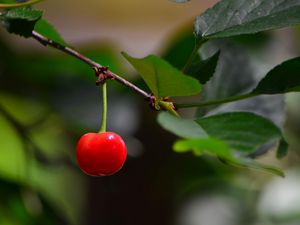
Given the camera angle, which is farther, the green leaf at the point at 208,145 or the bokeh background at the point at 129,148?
the bokeh background at the point at 129,148

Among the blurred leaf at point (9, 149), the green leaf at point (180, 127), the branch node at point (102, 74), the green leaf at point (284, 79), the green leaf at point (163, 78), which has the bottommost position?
the green leaf at point (180, 127)

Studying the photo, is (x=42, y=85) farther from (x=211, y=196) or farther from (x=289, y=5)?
(x=289, y=5)

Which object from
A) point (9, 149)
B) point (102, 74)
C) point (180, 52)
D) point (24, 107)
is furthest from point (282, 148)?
point (9, 149)

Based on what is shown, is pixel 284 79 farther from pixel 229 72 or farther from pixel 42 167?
pixel 42 167

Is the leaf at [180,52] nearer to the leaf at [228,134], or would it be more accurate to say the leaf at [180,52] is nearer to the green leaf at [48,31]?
the green leaf at [48,31]

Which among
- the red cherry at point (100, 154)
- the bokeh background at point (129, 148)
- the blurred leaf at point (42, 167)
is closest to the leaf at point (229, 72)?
the bokeh background at point (129, 148)

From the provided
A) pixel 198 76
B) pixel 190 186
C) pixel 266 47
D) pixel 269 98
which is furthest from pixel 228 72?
pixel 190 186
